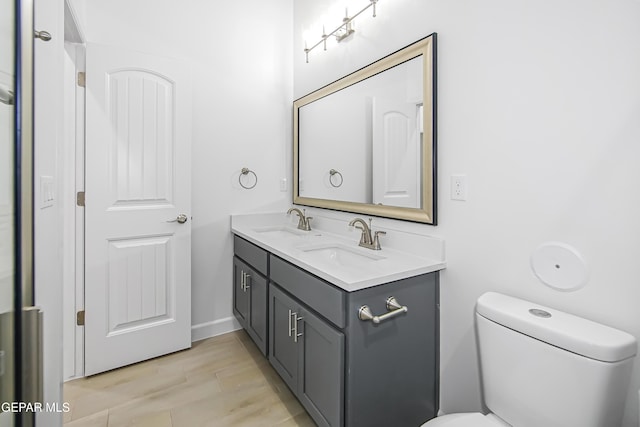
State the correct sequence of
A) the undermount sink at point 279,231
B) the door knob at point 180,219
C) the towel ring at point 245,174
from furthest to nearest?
the towel ring at point 245,174, the undermount sink at point 279,231, the door knob at point 180,219

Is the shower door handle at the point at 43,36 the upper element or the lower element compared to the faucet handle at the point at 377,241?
upper

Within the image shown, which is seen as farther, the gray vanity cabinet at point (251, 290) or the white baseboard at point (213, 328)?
the white baseboard at point (213, 328)

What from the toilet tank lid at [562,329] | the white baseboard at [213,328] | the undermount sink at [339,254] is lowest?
the white baseboard at [213,328]

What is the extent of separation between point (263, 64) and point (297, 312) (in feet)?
6.49

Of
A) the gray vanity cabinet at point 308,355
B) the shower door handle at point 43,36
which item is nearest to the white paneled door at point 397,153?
the gray vanity cabinet at point 308,355

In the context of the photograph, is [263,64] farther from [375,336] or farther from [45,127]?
[375,336]

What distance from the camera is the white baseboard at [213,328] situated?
2420 millimetres

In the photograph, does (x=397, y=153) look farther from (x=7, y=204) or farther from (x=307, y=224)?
(x=7, y=204)

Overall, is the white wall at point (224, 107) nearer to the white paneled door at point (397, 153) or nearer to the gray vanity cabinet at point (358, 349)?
the gray vanity cabinet at point (358, 349)

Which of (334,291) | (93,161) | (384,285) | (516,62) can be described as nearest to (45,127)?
(93,161)

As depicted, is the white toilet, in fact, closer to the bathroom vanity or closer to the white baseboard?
the bathroom vanity

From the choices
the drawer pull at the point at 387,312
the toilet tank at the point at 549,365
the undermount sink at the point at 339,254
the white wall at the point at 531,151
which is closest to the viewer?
the toilet tank at the point at 549,365

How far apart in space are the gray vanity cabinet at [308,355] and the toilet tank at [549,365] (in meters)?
0.53

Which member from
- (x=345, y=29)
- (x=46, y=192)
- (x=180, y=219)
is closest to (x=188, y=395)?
(x=180, y=219)
